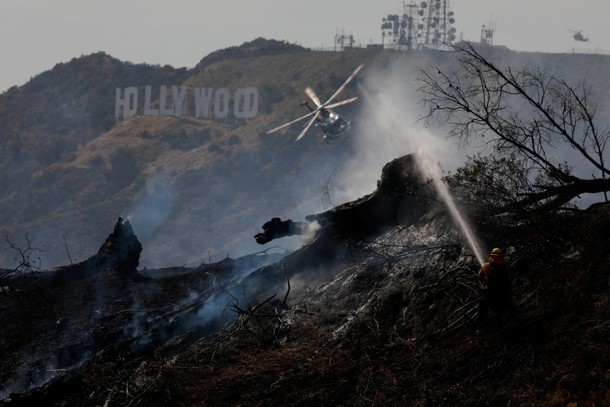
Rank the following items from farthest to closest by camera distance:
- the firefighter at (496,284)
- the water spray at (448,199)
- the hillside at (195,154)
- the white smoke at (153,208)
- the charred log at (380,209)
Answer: the white smoke at (153,208)
the hillside at (195,154)
the charred log at (380,209)
the water spray at (448,199)
the firefighter at (496,284)

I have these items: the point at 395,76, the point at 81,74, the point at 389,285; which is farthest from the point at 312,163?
the point at 389,285

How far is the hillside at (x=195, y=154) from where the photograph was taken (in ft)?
280

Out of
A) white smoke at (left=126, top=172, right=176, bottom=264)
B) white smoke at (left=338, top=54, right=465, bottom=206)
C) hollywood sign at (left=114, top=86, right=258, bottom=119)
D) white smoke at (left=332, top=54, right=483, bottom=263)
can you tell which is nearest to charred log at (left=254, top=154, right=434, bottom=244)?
white smoke at (left=332, top=54, right=483, bottom=263)

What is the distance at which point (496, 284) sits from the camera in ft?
42.8

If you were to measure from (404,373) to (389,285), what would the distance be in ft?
12.6

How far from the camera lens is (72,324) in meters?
19.4

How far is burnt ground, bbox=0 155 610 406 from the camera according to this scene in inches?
A: 481

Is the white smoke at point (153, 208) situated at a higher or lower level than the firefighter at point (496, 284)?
lower

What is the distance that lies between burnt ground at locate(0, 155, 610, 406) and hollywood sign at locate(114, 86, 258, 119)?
84.1 m

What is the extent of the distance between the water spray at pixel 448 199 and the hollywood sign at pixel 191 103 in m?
85.5

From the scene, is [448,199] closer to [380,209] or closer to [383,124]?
[380,209]

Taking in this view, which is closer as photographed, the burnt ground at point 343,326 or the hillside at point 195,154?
the burnt ground at point 343,326

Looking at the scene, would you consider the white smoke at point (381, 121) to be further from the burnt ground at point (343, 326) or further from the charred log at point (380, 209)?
the burnt ground at point (343, 326)

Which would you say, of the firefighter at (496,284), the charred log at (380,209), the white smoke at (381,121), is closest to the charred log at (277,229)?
the charred log at (380,209)
